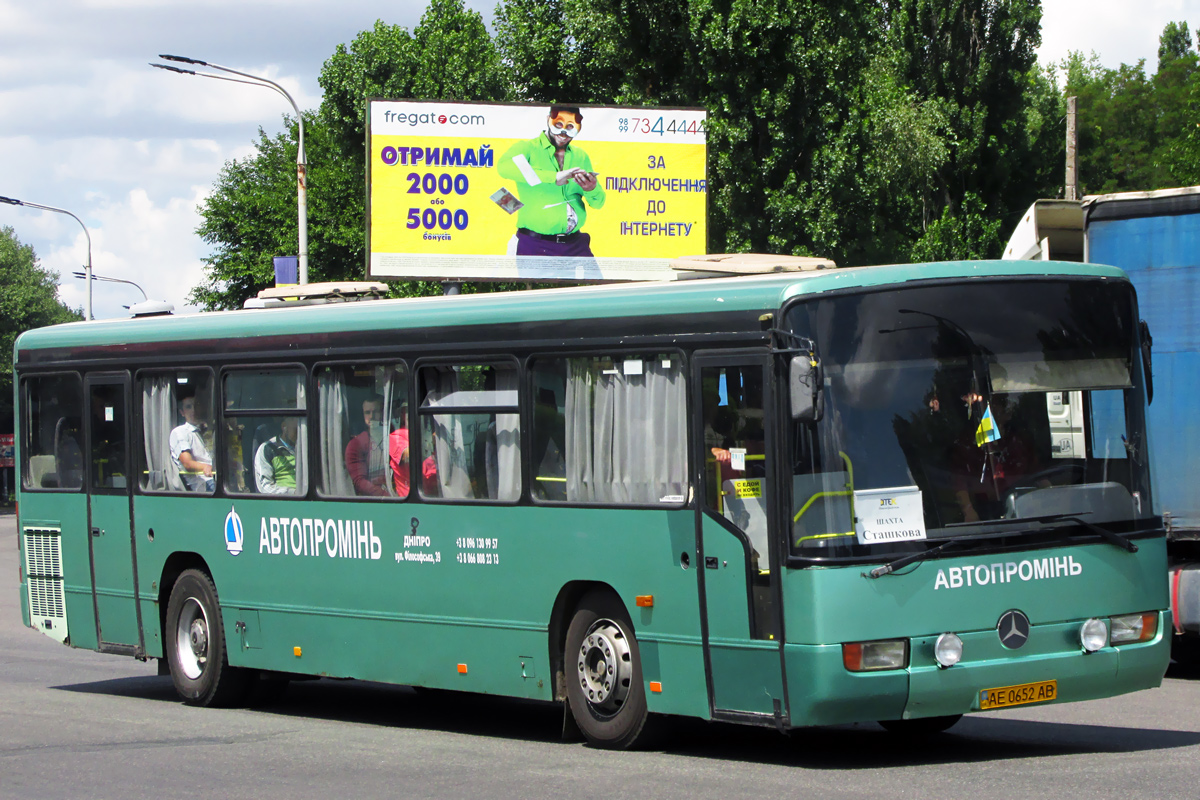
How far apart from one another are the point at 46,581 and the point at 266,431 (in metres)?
3.24

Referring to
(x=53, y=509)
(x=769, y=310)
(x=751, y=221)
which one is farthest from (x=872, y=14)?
(x=769, y=310)

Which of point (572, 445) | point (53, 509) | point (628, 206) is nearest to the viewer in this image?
point (572, 445)

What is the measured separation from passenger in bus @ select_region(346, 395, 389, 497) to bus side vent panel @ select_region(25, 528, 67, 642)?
3.87 meters

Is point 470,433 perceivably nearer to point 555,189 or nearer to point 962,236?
point 555,189

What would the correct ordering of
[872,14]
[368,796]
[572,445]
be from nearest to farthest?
[368,796] < [572,445] < [872,14]

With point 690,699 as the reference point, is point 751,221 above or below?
above

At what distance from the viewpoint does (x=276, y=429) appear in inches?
468

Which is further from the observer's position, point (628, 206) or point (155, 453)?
point (628, 206)

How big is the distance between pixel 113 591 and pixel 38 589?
1058 millimetres

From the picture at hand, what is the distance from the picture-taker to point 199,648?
41.5ft

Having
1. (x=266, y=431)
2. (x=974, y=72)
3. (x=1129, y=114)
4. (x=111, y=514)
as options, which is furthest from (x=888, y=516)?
(x=1129, y=114)

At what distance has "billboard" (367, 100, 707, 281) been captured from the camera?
2559cm

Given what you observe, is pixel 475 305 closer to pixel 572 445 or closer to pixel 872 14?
pixel 572 445

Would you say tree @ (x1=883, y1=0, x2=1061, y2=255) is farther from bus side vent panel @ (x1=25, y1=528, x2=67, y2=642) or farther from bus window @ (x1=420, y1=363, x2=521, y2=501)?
bus window @ (x1=420, y1=363, x2=521, y2=501)
